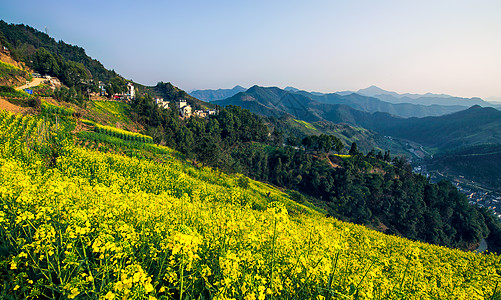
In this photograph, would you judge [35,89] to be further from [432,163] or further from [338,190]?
[432,163]

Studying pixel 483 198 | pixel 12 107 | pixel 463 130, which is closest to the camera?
pixel 12 107

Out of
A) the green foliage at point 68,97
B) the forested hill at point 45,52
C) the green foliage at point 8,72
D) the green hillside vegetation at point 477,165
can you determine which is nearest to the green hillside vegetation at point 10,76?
the green foliage at point 8,72

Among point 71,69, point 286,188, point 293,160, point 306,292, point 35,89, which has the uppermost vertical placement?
point 71,69

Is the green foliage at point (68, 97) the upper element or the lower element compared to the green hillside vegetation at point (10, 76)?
lower

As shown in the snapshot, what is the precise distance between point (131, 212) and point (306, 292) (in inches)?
194

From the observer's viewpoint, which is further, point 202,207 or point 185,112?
point 185,112

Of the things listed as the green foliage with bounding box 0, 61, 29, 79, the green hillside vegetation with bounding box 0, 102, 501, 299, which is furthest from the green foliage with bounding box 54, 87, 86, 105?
the green hillside vegetation with bounding box 0, 102, 501, 299

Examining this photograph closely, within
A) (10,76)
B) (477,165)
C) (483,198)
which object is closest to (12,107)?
(10,76)

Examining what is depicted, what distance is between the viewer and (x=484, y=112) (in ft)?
550

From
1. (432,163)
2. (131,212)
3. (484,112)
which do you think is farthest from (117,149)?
(484,112)

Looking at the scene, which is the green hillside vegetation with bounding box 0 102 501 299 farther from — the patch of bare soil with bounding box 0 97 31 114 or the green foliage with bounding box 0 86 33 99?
the green foliage with bounding box 0 86 33 99

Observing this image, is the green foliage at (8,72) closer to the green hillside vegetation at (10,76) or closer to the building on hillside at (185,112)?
the green hillside vegetation at (10,76)

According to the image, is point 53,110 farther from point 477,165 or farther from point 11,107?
point 477,165

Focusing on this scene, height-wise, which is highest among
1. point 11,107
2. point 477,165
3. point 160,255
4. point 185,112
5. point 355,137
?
point 185,112
